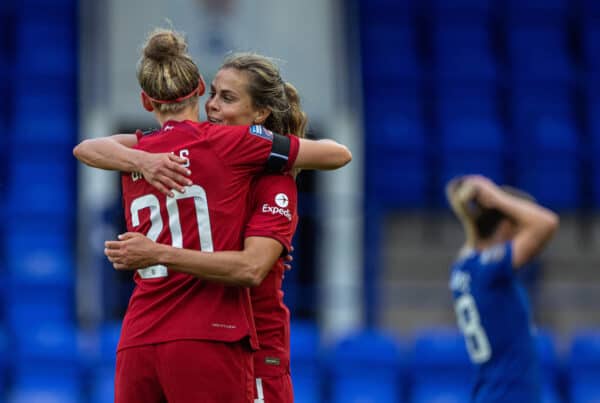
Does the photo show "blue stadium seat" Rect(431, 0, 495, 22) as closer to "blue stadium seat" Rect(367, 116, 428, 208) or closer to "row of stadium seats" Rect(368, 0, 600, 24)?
"row of stadium seats" Rect(368, 0, 600, 24)

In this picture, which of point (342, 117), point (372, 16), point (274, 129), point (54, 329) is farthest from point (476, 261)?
point (372, 16)

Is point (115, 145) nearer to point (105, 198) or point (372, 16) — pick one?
point (105, 198)

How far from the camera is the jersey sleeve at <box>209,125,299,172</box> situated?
344 centimetres

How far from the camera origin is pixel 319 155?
3596 millimetres

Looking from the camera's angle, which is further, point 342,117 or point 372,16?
point 372,16

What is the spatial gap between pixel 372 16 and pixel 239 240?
8.07 meters

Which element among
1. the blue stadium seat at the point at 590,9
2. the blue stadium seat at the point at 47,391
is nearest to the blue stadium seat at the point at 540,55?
the blue stadium seat at the point at 590,9

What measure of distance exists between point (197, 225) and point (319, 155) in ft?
1.60

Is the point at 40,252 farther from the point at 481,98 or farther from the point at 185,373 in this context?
the point at 185,373

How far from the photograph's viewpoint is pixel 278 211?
351 centimetres

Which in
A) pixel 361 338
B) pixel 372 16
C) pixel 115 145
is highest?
pixel 372 16

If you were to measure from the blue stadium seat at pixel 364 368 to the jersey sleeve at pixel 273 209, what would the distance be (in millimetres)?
4680

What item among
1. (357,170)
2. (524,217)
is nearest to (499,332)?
(524,217)

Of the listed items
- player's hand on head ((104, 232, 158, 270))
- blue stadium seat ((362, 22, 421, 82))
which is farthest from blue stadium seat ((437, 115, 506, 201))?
player's hand on head ((104, 232, 158, 270))
